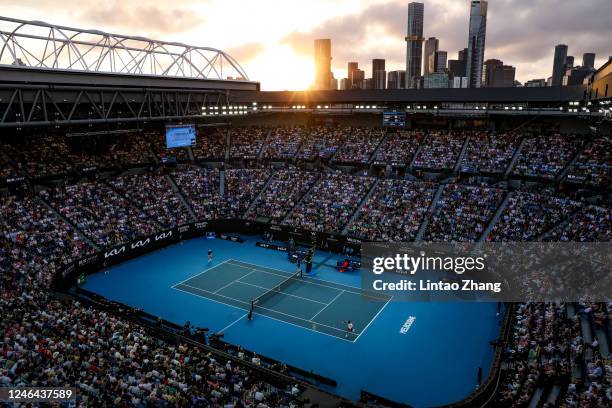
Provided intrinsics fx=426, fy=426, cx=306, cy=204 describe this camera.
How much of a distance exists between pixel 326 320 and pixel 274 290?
5.98 metres

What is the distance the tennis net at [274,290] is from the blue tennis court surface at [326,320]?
15.2 inches

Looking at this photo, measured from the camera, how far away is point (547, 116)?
150 ft

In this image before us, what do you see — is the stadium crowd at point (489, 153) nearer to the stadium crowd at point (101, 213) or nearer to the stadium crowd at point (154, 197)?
the stadium crowd at point (154, 197)

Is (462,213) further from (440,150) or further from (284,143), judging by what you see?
(284,143)

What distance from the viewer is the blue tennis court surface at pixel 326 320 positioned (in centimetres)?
2191

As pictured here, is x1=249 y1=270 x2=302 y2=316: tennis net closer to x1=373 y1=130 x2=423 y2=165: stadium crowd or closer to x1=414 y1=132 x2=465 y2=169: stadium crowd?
x1=373 y1=130 x2=423 y2=165: stadium crowd

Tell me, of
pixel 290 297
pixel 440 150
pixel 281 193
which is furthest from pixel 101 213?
pixel 440 150

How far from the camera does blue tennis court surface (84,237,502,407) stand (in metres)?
21.9

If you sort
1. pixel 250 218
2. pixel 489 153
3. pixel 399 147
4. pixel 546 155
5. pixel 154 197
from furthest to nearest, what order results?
pixel 399 147 < pixel 250 218 < pixel 154 197 < pixel 489 153 < pixel 546 155

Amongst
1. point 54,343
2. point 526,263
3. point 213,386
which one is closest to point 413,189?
point 526,263

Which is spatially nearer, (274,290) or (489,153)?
(274,290)

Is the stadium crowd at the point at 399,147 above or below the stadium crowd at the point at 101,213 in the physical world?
above

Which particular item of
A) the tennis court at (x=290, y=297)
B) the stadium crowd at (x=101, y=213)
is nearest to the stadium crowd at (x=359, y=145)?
the tennis court at (x=290, y=297)

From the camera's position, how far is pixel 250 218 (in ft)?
153
